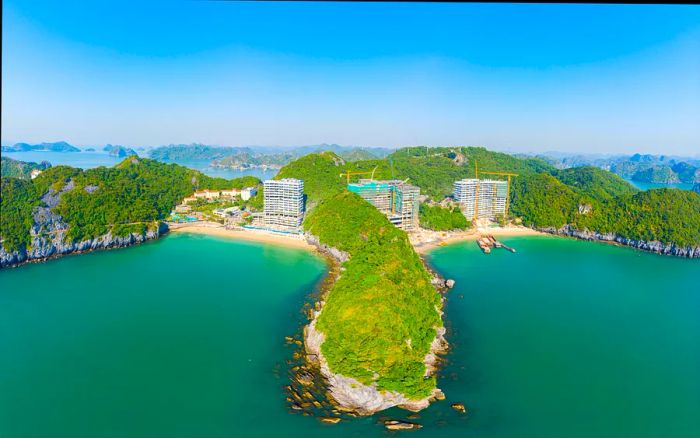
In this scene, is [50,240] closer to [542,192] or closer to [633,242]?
[542,192]

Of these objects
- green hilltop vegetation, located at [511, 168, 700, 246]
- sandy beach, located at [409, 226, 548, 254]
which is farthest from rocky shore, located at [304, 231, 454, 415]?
green hilltop vegetation, located at [511, 168, 700, 246]

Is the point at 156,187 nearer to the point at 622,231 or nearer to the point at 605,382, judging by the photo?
the point at 605,382

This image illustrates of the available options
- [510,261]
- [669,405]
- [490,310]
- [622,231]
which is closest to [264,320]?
[490,310]

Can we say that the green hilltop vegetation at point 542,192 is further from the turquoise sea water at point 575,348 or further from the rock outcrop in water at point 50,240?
the rock outcrop in water at point 50,240

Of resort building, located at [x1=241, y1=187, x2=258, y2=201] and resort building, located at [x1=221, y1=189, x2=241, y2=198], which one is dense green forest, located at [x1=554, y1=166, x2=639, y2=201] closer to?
resort building, located at [x1=241, y1=187, x2=258, y2=201]

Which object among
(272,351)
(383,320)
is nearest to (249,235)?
(272,351)

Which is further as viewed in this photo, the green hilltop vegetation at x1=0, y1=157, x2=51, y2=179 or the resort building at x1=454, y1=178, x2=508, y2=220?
the green hilltop vegetation at x1=0, y1=157, x2=51, y2=179
